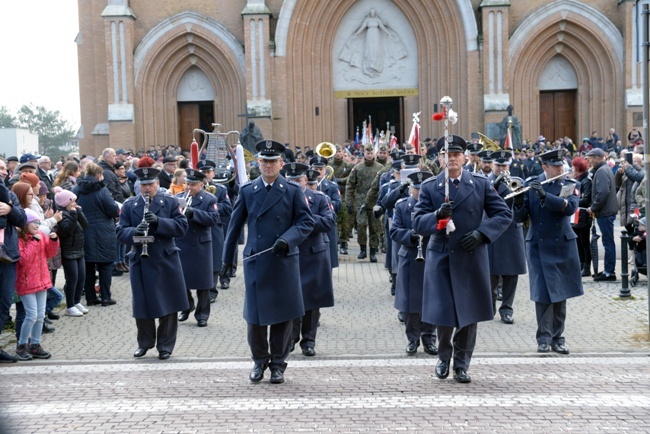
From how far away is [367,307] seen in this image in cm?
1235

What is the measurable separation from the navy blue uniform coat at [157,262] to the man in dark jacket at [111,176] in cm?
543

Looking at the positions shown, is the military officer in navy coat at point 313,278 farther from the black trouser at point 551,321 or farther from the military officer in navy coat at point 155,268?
the black trouser at point 551,321

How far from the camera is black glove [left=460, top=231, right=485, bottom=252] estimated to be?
7777mm

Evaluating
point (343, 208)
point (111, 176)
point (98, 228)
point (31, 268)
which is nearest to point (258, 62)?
point (343, 208)

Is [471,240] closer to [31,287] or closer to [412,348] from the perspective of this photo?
[412,348]

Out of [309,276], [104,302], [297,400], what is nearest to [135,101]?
[104,302]

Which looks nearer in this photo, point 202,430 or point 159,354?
point 202,430

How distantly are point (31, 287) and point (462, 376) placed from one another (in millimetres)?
4739

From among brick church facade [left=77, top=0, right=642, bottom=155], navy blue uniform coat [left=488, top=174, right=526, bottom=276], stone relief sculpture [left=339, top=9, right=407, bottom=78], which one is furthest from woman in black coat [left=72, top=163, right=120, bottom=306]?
stone relief sculpture [left=339, top=9, right=407, bottom=78]

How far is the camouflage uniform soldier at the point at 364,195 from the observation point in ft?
56.9

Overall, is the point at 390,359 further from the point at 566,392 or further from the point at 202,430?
the point at 202,430

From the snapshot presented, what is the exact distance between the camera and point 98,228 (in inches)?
500

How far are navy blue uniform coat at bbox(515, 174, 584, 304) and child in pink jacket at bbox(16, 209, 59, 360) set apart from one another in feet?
17.3

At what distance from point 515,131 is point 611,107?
5806mm
